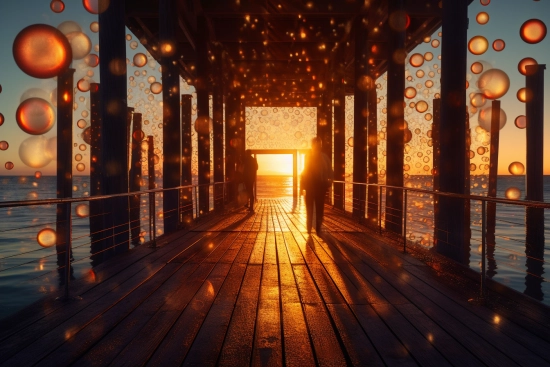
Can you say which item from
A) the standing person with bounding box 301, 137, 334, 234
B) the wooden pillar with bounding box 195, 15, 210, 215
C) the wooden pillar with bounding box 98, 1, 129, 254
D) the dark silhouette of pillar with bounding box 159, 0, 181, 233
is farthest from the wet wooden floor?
the wooden pillar with bounding box 195, 15, 210, 215

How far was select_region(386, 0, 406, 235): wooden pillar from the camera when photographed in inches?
366

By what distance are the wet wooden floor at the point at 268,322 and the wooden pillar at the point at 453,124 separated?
108 cm

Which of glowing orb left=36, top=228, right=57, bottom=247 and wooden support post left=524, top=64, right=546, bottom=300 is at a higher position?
wooden support post left=524, top=64, right=546, bottom=300

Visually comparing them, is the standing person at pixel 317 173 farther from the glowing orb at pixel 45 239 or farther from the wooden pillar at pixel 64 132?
the glowing orb at pixel 45 239

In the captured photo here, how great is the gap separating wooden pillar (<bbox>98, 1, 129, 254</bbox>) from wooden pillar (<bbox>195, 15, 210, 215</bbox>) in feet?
21.6

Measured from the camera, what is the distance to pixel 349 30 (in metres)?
14.3

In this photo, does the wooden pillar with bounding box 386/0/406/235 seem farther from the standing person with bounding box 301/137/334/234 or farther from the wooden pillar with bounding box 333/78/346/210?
the wooden pillar with bounding box 333/78/346/210

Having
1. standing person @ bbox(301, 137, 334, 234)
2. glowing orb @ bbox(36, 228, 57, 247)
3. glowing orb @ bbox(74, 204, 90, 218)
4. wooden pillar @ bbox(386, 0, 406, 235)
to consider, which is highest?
wooden pillar @ bbox(386, 0, 406, 235)

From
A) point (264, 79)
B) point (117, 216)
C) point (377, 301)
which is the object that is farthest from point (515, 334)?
point (264, 79)

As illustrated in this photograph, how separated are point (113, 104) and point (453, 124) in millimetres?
4712

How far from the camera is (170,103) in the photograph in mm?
10547

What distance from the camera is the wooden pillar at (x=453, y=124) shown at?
5.58 meters

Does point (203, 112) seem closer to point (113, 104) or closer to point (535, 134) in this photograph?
point (113, 104)

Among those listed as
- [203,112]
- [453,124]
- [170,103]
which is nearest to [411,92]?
[203,112]
